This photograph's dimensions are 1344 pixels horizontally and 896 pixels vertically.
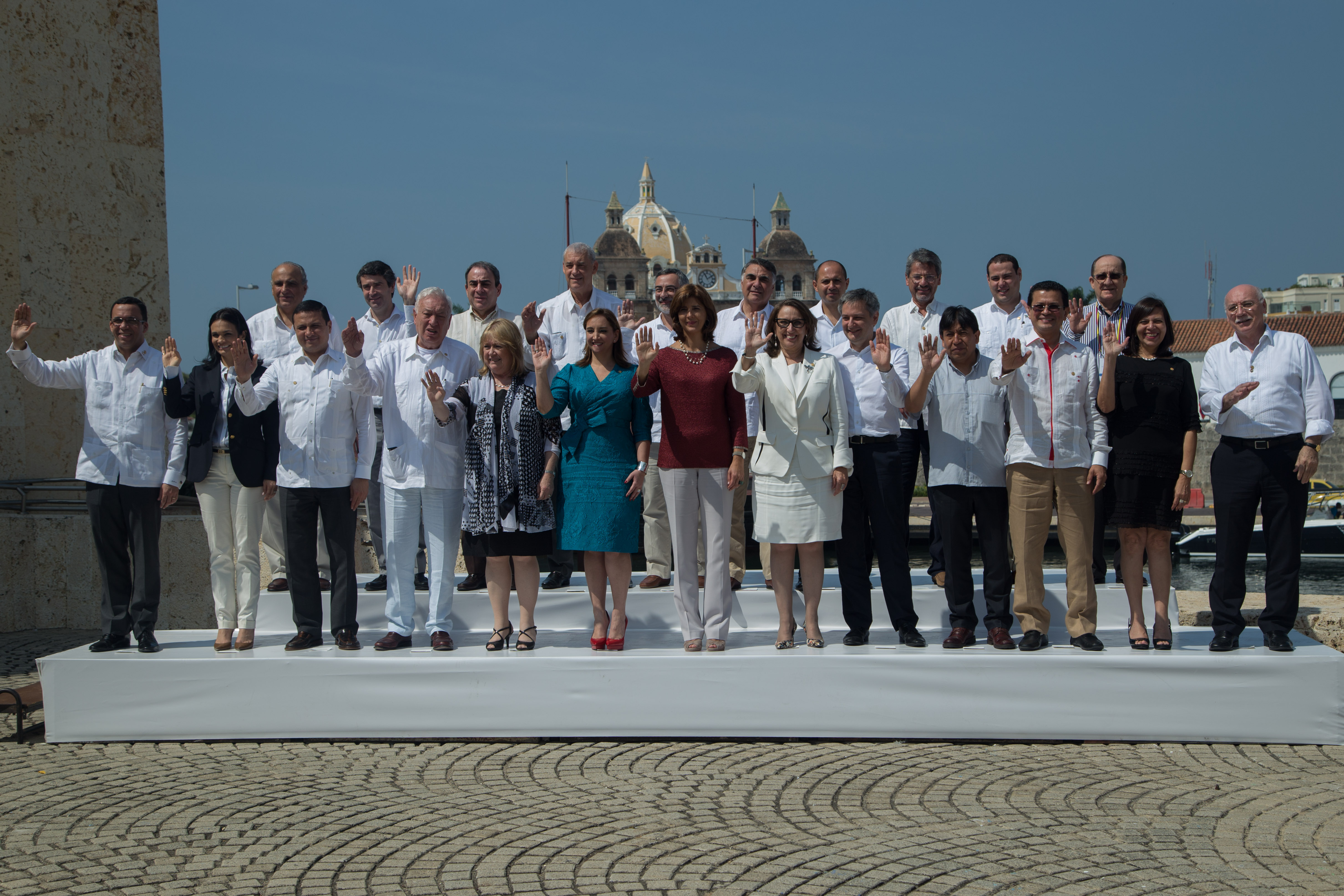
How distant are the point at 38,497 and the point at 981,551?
690 cm

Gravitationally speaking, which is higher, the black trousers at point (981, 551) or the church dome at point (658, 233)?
the church dome at point (658, 233)

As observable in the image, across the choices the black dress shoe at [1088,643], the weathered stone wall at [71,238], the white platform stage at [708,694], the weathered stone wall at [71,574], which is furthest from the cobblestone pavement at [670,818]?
the weathered stone wall at [71,238]

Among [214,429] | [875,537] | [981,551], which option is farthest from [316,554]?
[981,551]

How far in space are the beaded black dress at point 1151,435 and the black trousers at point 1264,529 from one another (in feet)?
0.67

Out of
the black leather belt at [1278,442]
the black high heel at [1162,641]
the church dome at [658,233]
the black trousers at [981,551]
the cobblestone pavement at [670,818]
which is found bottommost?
the cobblestone pavement at [670,818]

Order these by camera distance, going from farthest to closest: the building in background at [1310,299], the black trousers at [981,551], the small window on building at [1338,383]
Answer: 1. the building in background at [1310,299]
2. the small window on building at [1338,383]
3. the black trousers at [981,551]

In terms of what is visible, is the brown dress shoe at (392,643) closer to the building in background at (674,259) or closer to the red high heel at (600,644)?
the red high heel at (600,644)

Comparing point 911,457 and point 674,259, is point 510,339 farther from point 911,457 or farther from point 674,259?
point 674,259

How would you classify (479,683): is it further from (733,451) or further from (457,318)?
(457,318)

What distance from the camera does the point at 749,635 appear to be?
576 centimetres

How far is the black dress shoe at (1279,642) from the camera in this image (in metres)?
4.95

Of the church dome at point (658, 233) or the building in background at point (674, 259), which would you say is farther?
the church dome at point (658, 233)

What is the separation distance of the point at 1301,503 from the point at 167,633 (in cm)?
575

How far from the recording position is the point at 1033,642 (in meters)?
5.12
